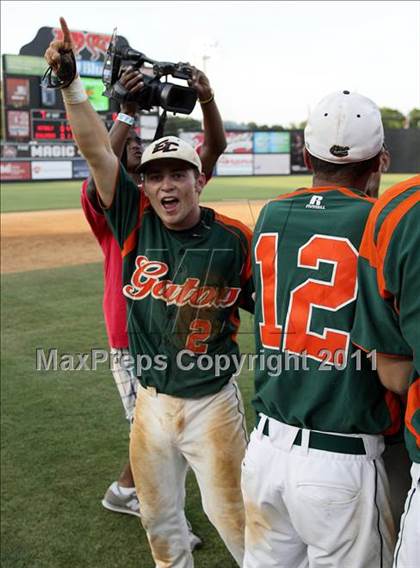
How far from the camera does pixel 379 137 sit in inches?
79.5

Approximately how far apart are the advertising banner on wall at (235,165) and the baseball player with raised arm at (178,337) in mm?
38788

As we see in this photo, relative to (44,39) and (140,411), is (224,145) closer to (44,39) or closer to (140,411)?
(140,411)

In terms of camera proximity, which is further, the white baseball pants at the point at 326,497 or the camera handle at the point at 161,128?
the camera handle at the point at 161,128

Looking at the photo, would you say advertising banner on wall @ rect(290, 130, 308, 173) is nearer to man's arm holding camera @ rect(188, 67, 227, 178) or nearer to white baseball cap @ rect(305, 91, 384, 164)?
man's arm holding camera @ rect(188, 67, 227, 178)

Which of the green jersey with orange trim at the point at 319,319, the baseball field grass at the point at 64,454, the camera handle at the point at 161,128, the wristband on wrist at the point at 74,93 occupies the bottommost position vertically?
the baseball field grass at the point at 64,454

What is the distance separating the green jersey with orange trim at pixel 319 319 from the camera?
193 cm

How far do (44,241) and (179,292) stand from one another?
13.0 metres

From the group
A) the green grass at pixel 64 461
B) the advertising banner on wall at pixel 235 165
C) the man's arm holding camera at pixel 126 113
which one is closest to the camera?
the man's arm holding camera at pixel 126 113

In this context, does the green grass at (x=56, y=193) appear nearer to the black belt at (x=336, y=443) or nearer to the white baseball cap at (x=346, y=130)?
the white baseball cap at (x=346, y=130)

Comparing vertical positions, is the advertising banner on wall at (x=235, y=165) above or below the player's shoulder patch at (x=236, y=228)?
below

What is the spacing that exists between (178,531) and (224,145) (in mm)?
1860

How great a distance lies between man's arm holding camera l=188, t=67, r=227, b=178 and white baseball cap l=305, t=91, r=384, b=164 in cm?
124

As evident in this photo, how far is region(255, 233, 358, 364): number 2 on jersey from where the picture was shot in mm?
1931

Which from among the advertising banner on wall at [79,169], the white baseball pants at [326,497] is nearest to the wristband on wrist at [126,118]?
the white baseball pants at [326,497]
